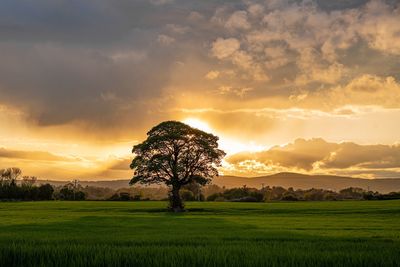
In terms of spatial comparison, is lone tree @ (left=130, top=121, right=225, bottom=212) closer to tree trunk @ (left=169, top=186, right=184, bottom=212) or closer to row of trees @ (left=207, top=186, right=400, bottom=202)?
tree trunk @ (left=169, top=186, right=184, bottom=212)

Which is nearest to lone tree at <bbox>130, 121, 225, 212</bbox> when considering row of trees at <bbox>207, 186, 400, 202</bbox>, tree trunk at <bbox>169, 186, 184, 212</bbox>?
tree trunk at <bbox>169, 186, 184, 212</bbox>

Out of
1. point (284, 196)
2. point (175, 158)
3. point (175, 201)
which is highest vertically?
point (175, 158)

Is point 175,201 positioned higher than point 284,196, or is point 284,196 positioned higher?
point 284,196

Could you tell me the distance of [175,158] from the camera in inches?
3031

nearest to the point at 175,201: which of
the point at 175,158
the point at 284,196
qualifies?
the point at 175,158

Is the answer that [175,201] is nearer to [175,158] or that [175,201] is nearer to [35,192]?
[175,158]

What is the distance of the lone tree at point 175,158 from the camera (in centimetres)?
7650

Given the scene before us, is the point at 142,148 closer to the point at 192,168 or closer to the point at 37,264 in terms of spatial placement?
the point at 192,168

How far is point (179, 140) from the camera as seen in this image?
7719 cm

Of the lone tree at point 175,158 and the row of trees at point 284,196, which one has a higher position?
the lone tree at point 175,158

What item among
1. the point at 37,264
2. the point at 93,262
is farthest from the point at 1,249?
the point at 93,262

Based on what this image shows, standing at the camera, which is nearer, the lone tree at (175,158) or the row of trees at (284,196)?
the lone tree at (175,158)

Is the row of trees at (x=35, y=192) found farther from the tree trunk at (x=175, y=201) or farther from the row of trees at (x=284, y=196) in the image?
the tree trunk at (x=175, y=201)

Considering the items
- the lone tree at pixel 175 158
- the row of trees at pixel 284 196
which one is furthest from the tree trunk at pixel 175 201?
the row of trees at pixel 284 196
